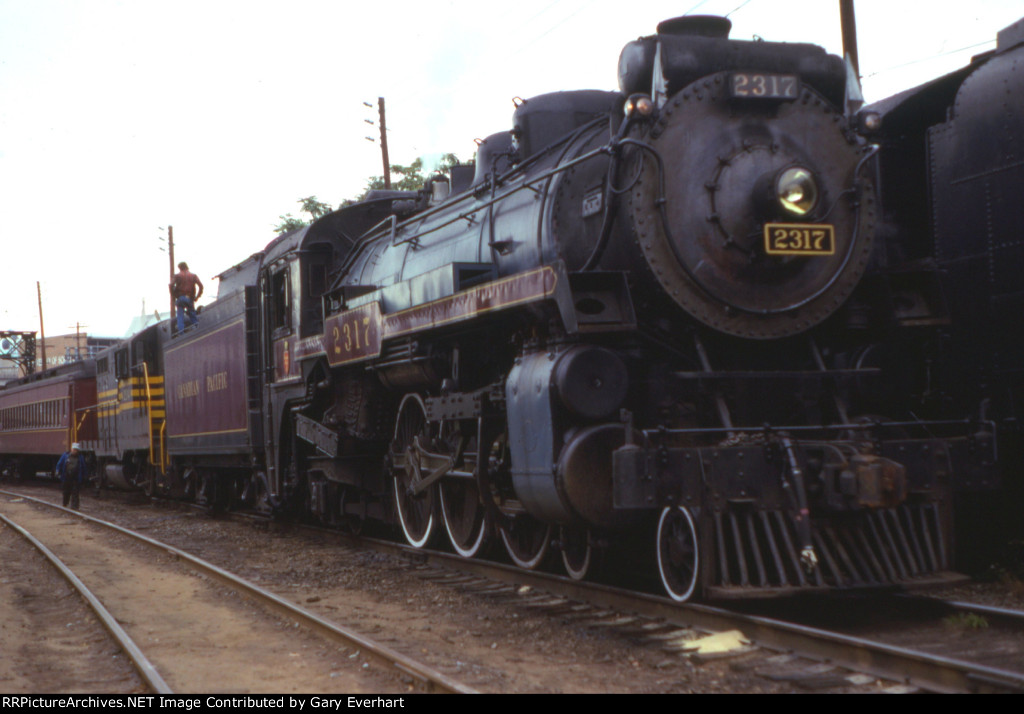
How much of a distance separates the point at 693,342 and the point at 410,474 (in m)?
3.30

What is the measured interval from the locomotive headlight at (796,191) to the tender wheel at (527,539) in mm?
2751

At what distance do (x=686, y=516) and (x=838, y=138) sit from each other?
103 inches

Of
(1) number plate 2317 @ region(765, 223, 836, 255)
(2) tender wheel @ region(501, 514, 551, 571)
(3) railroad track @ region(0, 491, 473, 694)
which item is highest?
(1) number plate 2317 @ region(765, 223, 836, 255)

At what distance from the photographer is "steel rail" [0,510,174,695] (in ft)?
16.3

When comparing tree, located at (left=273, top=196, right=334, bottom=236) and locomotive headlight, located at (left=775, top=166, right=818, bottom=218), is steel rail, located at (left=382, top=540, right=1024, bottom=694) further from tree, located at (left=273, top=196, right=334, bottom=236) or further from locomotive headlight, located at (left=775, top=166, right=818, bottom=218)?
tree, located at (left=273, top=196, right=334, bottom=236)

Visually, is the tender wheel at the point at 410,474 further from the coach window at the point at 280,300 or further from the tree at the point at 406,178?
the tree at the point at 406,178

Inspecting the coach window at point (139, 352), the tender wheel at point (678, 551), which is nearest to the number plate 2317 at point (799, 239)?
the tender wheel at point (678, 551)

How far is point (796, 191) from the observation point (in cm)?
616

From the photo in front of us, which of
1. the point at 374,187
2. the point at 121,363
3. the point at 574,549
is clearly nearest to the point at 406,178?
the point at 374,187

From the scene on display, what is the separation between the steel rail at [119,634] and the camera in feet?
16.3

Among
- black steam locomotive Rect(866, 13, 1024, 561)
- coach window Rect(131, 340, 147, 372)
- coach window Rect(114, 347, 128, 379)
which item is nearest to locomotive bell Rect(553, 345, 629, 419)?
black steam locomotive Rect(866, 13, 1024, 561)

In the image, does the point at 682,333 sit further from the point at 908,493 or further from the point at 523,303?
the point at 908,493

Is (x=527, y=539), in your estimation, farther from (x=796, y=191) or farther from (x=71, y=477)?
(x=71, y=477)

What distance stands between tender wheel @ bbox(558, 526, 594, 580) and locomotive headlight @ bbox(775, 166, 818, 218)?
8.10ft
